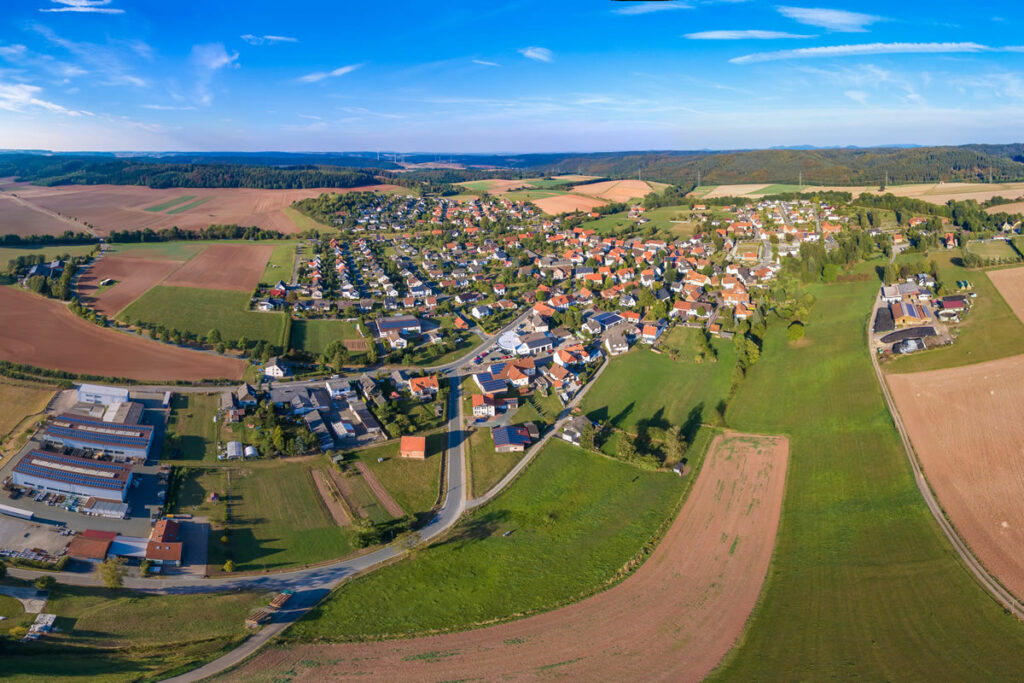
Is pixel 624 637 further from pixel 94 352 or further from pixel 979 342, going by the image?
pixel 94 352

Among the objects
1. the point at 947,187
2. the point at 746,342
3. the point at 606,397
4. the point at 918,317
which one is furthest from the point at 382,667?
the point at 947,187

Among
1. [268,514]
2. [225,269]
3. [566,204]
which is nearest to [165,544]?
[268,514]

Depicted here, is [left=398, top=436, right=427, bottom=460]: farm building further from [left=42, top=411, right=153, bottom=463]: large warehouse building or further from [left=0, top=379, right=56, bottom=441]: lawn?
[left=0, top=379, right=56, bottom=441]: lawn

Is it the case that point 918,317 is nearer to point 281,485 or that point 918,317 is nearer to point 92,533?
point 281,485

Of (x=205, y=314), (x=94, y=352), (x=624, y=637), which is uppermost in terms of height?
(x=205, y=314)

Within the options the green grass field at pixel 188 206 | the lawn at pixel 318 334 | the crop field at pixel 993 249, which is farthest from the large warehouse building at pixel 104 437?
the green grass field at pixel 188 206

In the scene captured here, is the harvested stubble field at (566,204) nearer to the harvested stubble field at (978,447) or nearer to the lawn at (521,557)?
the harvested stubble field at (978,447)
